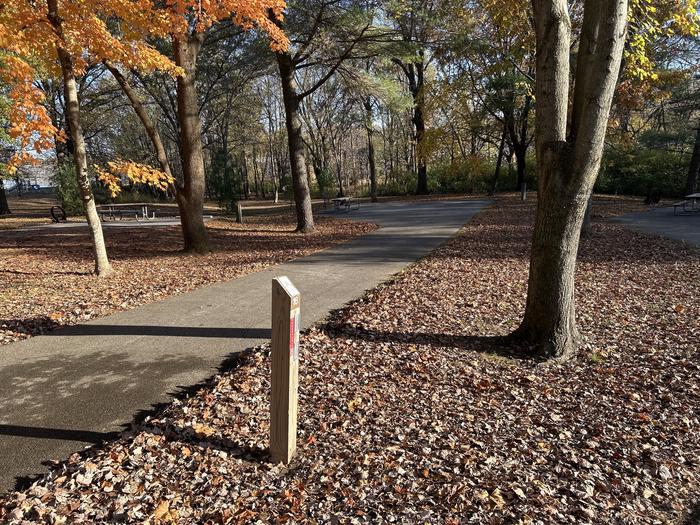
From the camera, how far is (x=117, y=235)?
1520cm

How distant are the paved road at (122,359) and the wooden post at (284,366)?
1.43 metres

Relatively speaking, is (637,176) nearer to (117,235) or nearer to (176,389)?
(117,235)

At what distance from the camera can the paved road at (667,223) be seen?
39.5 ft

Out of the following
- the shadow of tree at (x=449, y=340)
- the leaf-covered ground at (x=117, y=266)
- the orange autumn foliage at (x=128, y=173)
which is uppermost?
the orange autumn foliage at (x=128, y=173)

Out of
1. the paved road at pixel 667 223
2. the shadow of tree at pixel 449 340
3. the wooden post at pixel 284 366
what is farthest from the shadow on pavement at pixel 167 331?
the paved road at pixel 667 223

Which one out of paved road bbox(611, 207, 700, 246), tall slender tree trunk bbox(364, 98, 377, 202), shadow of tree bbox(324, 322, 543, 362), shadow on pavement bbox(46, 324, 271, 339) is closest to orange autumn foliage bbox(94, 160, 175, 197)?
shadow on pavement bbox(46, 324, 271, 339)

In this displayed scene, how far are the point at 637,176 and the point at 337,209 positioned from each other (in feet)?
64.4

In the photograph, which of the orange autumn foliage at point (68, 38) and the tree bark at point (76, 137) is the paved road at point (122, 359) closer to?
the tree bark at point (76, 137)

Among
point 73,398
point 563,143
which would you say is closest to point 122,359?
point 73,398

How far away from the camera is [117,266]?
952 cm

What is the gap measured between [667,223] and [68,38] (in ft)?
57.0

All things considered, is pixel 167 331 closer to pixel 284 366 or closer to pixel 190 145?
pixel 284 366

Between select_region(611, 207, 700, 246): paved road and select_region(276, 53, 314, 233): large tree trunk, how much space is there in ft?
34.5

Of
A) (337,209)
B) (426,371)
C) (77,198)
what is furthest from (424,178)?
(426,371)
